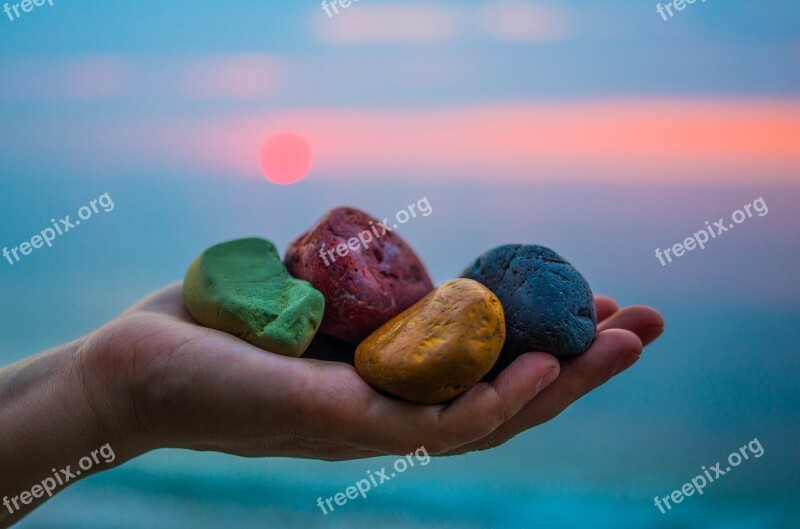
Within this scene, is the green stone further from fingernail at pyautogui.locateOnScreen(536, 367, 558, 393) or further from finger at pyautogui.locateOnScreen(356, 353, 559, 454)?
fingernail at pyautogui.locateOnScreen(536, 367, 558, 393)

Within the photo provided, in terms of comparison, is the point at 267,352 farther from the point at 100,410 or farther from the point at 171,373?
the point at 100,410

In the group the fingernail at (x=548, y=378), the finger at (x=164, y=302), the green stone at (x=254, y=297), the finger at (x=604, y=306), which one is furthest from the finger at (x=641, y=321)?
the finger at (x=164, y=302)

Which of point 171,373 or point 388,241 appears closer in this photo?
point 171,373

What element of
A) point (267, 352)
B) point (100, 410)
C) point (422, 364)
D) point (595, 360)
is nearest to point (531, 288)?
point (595, 360)

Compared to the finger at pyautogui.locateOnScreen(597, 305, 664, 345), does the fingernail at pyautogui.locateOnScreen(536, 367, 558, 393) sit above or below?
above

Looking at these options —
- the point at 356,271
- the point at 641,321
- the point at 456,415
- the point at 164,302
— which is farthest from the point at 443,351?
the point at 164,302

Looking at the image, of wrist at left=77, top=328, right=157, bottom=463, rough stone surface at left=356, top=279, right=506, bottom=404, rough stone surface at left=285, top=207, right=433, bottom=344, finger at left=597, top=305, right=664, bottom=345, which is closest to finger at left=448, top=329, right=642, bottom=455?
rough stone surface at left=356, top=279, right=506, bottom=404
